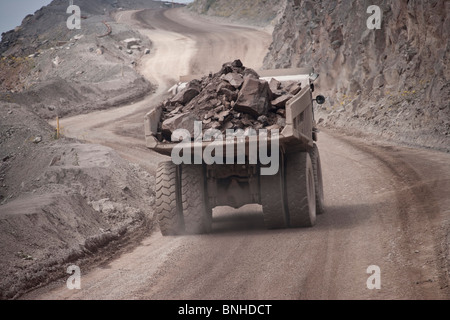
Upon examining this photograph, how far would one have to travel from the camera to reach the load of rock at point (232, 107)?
977cm

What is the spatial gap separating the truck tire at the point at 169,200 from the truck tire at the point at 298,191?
72.2 inches

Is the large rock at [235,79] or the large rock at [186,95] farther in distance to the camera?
the large rock at [186,95]

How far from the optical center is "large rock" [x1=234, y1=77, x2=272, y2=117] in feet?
32.1

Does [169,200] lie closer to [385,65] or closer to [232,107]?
[232,107]

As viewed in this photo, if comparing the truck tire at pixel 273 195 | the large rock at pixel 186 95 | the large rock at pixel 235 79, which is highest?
the large rock at pixel 235 79

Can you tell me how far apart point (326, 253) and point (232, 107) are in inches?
120

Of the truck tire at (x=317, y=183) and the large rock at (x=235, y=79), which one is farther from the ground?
the large rock at (x=235, y=79)

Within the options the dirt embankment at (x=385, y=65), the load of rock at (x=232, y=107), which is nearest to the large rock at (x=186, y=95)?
the load of rock at (x=232, y=107)

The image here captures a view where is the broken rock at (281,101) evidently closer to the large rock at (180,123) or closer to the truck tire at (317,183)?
the large rock at (180,123)

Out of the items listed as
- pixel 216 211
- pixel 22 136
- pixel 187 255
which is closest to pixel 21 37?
pixel 22 136

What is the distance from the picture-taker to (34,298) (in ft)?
23.0

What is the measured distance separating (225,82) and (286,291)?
15.4 ft

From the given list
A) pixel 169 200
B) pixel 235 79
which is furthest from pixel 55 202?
pixel 235 79

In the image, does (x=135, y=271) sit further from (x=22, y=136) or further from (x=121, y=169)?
(x=22, y=136)
